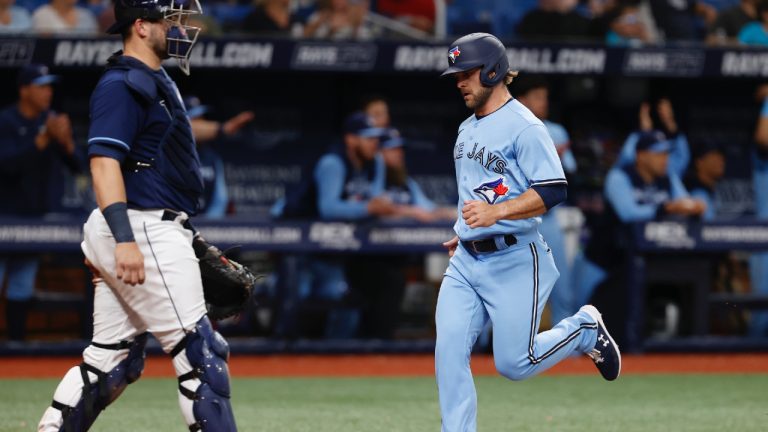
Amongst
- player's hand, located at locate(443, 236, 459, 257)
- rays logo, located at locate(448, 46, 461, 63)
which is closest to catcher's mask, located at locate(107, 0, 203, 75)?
rays logo, located at locate(448, 46, 461, 63)

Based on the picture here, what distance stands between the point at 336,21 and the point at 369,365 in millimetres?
3181

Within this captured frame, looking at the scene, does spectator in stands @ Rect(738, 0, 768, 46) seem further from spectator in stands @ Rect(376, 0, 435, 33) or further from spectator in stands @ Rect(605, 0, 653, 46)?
spectator in stands @ Rect(376, 0, 435, 33)

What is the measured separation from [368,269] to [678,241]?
2.42 meters

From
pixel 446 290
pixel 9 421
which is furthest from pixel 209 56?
pixel 446 290

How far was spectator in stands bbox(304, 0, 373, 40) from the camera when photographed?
1134 centimetres

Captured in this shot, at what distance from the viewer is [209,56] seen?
1078cm

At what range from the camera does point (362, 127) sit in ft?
33.5

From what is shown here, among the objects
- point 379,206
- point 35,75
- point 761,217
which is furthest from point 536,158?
point 761,217

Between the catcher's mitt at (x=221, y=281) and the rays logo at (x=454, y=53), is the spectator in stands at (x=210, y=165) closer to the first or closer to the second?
the catcher's mitt at (x=221, y=281)

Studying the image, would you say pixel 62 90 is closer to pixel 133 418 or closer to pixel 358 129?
pixel 358 129

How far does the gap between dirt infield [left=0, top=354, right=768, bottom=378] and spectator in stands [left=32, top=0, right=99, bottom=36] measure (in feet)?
8.93

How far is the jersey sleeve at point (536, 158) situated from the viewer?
5.03 m

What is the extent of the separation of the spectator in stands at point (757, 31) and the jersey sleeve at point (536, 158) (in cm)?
757

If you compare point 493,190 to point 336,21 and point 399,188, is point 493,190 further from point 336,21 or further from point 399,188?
point 336,21
